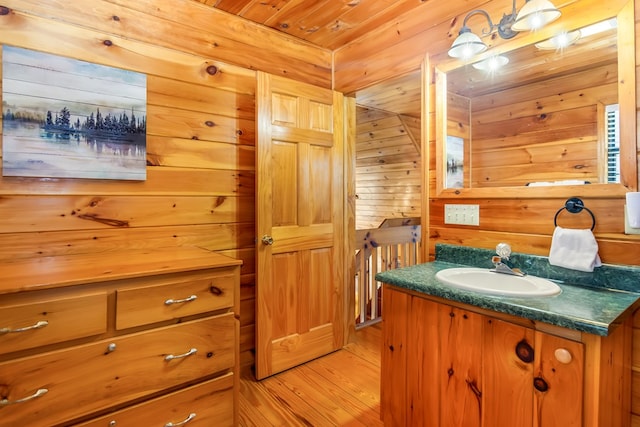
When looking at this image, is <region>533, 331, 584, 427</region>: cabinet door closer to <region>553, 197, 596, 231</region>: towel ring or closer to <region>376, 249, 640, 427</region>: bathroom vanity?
<region>376, 249, 640, 427</region>: bathroom vanity

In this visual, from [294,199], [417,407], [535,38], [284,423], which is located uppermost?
[535,38]

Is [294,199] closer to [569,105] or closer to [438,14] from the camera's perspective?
[438,14]

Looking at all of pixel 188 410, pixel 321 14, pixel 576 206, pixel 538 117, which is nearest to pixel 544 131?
pixel 538 117

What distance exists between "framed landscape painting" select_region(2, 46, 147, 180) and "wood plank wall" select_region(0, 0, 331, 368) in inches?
2.2

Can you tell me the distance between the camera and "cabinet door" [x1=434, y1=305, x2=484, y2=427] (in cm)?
119

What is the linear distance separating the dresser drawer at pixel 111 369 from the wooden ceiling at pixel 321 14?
183 cm

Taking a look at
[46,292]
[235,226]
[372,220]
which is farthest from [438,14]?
[372,220]

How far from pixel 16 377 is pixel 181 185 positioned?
1.14 metres

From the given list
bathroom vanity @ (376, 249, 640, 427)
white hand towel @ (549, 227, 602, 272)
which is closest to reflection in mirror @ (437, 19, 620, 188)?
white hand towel @ (549, 227, 602, 272)

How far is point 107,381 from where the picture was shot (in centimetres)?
118

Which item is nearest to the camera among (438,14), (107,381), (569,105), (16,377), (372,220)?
(16,377)

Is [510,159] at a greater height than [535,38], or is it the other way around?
[535,38]

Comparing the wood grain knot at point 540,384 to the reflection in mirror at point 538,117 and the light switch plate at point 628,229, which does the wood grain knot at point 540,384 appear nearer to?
the light switch plate at point 628,229

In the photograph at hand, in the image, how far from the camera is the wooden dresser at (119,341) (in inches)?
41.5
